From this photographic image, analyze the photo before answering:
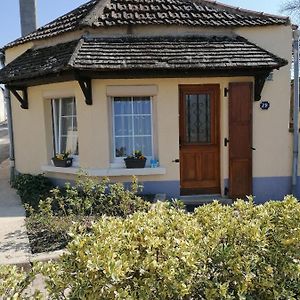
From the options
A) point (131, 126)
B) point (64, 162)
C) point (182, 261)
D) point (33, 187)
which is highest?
point (131, 126)

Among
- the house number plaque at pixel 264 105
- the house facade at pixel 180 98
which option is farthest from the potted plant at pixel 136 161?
the house number plaque at pixel 264 105

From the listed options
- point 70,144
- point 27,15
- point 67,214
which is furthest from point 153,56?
point 27,15

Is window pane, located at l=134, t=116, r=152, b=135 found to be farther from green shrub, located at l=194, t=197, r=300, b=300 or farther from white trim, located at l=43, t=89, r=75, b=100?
green shrub, located at l=194, t=197, r=300, b=300

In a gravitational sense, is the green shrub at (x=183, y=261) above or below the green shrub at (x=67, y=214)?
above

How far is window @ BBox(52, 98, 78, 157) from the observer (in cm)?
781

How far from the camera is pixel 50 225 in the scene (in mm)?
5188

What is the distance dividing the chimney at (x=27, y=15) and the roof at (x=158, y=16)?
2.60 m

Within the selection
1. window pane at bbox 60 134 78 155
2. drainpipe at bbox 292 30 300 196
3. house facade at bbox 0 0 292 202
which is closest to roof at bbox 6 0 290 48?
house facade at bbox 0 0 292 202

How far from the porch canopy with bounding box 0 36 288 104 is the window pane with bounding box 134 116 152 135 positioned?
1.10m

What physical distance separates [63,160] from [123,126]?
1722mm

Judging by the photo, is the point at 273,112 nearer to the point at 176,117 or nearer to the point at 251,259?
the point at 176,117

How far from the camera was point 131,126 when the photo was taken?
24.3ft

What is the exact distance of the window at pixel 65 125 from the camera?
25.6 feet

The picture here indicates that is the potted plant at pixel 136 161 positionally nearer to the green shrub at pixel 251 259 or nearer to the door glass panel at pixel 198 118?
the door glass panel at pixel 198 118
